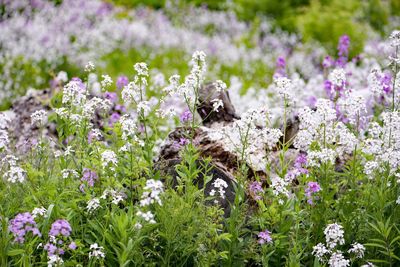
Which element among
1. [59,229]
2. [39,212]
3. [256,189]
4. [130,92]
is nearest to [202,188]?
[256,189]

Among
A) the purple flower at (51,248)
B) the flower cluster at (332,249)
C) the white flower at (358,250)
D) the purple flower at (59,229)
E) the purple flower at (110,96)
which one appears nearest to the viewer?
the purple flower at (59,229)

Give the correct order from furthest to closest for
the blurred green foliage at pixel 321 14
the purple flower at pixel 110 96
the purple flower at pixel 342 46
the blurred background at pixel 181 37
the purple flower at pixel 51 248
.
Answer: the blurred green foliage at pixel 321 14
the blurred background at pixel 181 37
the purple flower at pixel 342 46
the purple flower at pixel 110 96
the purple flower at pixel 51 248

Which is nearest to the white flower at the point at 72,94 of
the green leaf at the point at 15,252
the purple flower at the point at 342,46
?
the green leaf at the point at 15,252

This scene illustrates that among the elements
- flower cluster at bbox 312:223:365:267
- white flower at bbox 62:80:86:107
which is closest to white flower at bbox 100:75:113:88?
white flower at bbox 62:80:86:107

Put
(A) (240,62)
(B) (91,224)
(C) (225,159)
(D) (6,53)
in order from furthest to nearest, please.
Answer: (A) (240,62)
(D) (6,53)
(C) (225,159)
(B) (91,224)

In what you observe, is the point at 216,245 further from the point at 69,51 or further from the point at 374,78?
the point at 69,51

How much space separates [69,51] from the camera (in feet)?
37.1

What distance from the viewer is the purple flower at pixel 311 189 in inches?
168

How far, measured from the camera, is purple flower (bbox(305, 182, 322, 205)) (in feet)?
14.0

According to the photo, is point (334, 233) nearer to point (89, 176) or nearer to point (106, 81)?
point (89, 176)

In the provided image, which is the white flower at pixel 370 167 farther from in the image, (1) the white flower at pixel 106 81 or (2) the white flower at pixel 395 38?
(1) the white flower at pixel 106 81

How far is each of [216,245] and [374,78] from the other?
6.33 ft

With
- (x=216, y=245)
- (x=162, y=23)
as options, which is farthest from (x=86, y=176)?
(x=162, y=23)

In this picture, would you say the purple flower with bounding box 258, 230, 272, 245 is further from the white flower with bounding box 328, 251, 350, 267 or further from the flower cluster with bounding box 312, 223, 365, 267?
the white flower with bounding box 328, 251, 350, 267
